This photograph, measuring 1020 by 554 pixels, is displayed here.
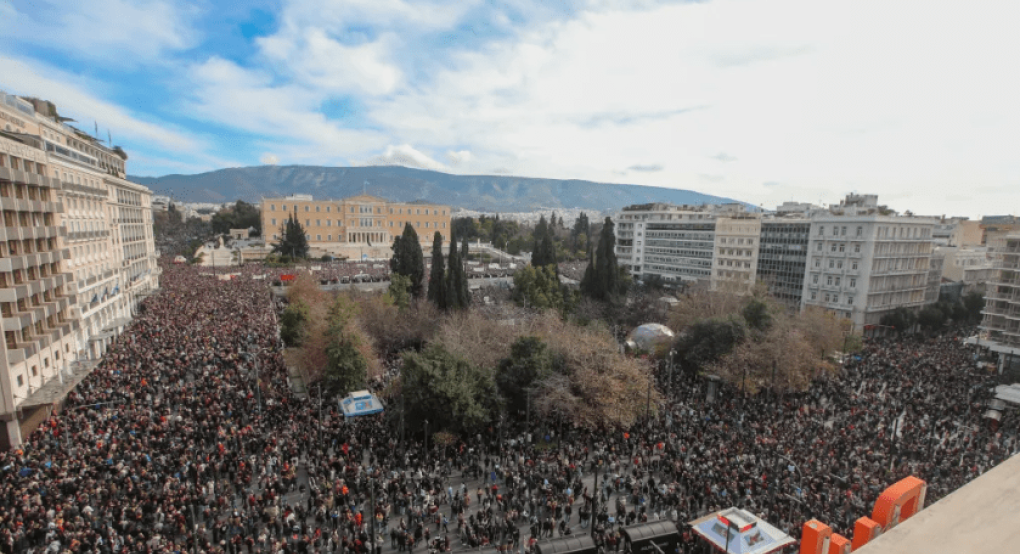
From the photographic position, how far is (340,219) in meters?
93.1

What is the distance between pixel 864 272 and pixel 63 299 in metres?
58.0

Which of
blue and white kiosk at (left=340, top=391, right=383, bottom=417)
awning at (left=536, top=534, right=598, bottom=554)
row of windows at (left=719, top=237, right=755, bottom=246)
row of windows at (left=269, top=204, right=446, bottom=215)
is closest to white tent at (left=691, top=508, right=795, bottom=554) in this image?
awning at (left=536, top=534, right=598, bottom=554)

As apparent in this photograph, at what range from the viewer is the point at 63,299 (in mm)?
24547

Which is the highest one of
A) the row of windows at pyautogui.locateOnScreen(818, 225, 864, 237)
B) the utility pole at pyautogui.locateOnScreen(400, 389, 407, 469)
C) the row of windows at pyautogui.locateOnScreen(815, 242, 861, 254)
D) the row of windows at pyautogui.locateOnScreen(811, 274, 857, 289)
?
the row of windows at pyautogui.locateOnScreen(818, 225, 864, 237)

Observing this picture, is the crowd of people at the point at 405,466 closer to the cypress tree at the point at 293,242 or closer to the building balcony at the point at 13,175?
the building balcony at the point at 13,175

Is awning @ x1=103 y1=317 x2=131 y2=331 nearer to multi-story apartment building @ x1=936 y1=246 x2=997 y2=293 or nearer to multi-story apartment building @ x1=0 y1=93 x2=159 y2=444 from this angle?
multi-story apartment building @ x1=0 y1=93 x2=159 y2=444

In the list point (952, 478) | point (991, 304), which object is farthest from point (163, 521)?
point (991, 304)

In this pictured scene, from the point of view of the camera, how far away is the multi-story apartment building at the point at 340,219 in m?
88.8

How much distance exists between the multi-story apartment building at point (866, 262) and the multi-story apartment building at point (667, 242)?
11.0 metres

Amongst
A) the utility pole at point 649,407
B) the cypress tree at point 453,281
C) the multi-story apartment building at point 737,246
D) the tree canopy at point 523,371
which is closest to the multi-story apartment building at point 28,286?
the tree canopy at point 523,371

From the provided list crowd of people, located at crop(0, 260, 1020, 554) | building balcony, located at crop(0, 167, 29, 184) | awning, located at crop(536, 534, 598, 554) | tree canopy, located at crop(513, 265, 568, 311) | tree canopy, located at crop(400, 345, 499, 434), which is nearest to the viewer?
awning, located at crop(536, 534, 598, 554)

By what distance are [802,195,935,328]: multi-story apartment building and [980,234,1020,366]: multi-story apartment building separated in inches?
364

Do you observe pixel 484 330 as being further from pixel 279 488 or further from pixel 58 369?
pixel 58 369

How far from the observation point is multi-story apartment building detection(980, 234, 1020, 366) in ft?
115
